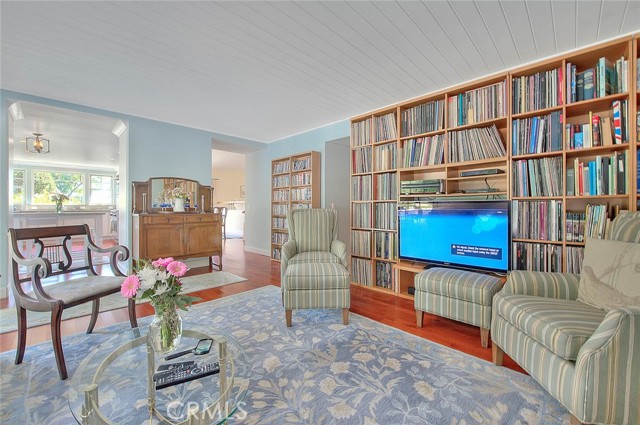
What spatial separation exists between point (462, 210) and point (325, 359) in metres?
1.81

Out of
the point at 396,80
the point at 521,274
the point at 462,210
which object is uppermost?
the point at 396,80

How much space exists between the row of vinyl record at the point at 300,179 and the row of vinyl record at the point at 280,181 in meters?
0.21

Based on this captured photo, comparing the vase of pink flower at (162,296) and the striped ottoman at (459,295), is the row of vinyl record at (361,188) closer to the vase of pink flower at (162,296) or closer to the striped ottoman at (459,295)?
the striped ottoman at (459,295)

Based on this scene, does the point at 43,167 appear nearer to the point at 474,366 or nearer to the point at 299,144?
the point at 299,144

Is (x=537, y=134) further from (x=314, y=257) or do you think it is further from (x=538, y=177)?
(x=314, y=257)

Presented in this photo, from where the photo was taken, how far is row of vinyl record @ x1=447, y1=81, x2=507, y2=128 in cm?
255

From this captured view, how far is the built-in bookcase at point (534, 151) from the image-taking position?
2041 millimetres

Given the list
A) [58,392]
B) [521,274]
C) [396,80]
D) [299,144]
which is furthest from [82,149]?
[521,274]

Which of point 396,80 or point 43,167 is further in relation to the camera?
point 43,167

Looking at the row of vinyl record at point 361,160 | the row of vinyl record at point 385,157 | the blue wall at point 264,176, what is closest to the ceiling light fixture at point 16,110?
the blue wall at point 264,176

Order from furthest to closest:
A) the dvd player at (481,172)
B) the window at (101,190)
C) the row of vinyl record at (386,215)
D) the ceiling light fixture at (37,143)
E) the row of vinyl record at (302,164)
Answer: the window at (101,190)
the row of vinyl record at (302,164)
the ceiling light fixture at (37,143)
the row of vinyl record at (386,215)
the dvd player at (481,172)

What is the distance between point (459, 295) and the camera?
2.11 m

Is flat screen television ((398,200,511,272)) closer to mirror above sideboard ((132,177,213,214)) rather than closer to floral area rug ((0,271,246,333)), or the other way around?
floral area rug ((0,271,246,333))

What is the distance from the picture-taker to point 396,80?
2.76 metres
